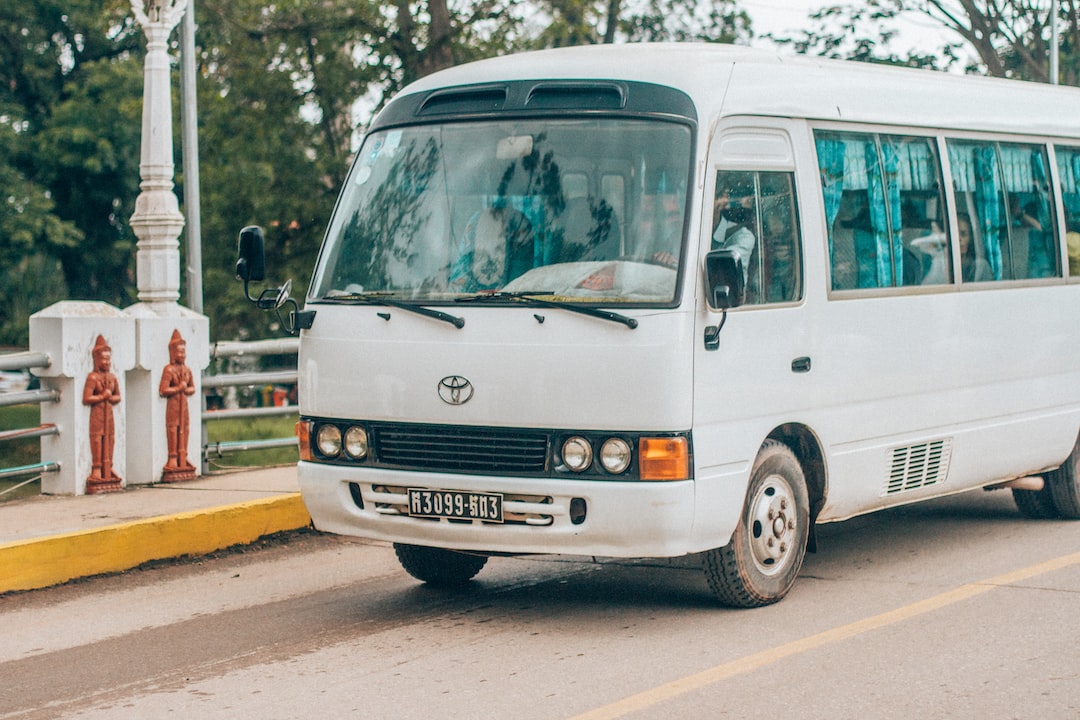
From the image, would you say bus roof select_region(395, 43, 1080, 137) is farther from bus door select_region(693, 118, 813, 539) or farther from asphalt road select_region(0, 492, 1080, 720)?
asphalt road select_region(0, 492, 1080, 720)

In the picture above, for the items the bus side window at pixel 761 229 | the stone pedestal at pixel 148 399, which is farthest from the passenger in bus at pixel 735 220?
the stone pedestal at pixel 148 399

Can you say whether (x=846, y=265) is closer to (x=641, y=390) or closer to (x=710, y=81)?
(x=710, y=81)

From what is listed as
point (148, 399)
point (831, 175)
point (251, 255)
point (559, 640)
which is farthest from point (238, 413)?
point (559, 640)

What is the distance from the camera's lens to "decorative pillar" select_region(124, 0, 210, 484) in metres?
10.8

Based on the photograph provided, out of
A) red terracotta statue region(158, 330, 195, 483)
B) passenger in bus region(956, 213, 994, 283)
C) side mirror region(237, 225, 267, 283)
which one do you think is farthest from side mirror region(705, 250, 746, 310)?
red terracotta statue region(158, 330, 195, 483)

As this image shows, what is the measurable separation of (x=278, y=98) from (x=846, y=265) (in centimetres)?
2373

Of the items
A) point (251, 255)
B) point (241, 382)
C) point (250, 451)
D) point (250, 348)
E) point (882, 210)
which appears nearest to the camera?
point (251, 255)

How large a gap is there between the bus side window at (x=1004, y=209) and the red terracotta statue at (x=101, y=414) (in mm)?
5468

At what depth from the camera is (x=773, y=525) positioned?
7.14 m

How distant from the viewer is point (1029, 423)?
8969 mm

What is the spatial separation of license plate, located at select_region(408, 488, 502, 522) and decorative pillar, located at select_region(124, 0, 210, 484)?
450 cm

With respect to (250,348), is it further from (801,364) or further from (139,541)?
(801,364)

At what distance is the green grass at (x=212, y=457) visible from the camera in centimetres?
1184

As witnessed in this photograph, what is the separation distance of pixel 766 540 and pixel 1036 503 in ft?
11.0
